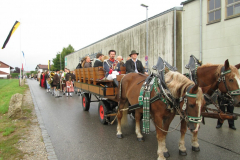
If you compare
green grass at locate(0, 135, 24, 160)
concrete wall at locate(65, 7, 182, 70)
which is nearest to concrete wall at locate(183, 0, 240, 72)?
concrete wall at locate(65, 7, 182, 70)

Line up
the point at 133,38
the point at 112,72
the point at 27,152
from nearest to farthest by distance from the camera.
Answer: the point at 27,152 < the point at 112,72 < the point at 133,38

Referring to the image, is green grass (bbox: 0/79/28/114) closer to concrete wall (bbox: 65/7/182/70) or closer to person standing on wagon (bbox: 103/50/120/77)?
person standing on wagon (bbox: 103/50/120/77)

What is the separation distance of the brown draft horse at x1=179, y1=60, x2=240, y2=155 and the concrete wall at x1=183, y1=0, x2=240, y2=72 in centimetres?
616

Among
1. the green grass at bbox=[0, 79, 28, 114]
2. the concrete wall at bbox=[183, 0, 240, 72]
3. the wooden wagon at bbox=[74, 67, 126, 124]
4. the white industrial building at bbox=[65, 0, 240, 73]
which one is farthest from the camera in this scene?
the white industrial building at bbox=[65, 0, 240, 73]

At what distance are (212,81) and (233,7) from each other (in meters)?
7.25

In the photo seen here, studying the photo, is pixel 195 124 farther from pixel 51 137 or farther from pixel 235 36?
pixel 235 36

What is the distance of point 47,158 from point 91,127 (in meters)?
2.09

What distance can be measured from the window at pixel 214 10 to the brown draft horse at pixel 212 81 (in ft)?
23.8

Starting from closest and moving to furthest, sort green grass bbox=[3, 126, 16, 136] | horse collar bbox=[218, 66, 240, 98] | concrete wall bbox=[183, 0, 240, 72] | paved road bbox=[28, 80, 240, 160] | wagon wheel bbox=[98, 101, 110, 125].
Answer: horse collar bbox=[218, 66, 240, 98]
paved road bbox=[28, 80, 240, 160]
green grass bbox=[3, 126, 16, 136]
wagon wheel bbox=[98, 101, 110, 125]
concrete wall bbox=[183, 0, 240, 72]

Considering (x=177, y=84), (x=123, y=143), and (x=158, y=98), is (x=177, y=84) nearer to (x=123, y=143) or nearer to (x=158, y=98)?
(x=158, y=98)

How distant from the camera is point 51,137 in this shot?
15.0 feet

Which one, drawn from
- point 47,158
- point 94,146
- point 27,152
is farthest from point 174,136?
point 27,152

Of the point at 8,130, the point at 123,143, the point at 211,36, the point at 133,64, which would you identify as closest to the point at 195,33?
the point at 211,36

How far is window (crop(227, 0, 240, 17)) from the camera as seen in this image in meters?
8.67
